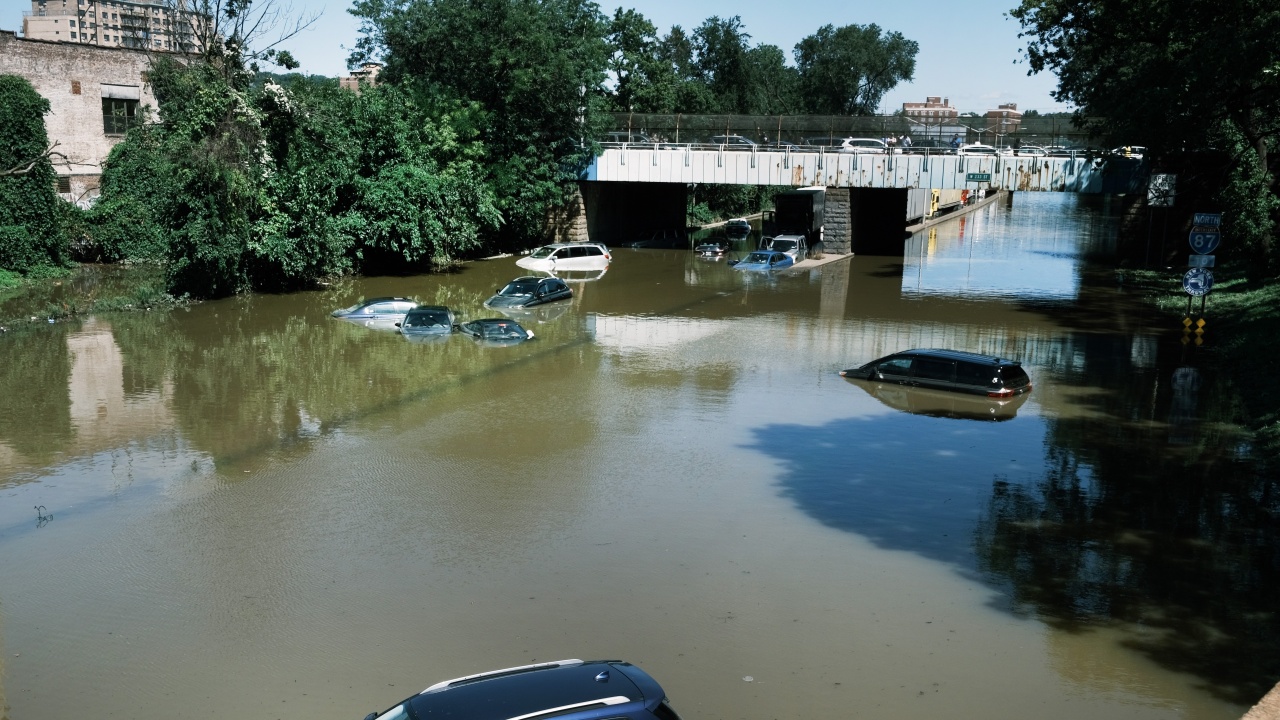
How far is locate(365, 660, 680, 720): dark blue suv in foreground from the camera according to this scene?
Result: 744cm

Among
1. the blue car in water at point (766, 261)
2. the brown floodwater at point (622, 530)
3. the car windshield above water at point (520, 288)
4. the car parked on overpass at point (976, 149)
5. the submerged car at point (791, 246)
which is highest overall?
the car parked on overpass at point (976, 149)

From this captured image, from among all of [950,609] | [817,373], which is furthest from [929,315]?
[950,609]

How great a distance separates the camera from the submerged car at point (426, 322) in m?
30.8

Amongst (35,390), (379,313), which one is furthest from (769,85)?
(35,390)

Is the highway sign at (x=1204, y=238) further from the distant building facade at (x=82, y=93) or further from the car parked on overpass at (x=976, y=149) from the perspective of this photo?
the distant building facade at (x=82, y=93)

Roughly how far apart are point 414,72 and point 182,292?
18.7 m

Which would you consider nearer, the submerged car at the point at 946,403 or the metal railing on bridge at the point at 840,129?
the submerged car at the point at 946,403

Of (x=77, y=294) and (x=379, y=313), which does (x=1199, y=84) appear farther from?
(x=77, y=294)

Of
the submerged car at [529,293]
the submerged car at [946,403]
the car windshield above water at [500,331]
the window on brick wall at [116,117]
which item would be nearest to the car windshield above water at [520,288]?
the submerged car at [529,293]

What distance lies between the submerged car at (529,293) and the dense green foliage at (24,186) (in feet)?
58.4

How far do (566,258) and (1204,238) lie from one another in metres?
27.6

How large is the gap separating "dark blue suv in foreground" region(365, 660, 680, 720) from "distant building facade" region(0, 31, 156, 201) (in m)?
44.5

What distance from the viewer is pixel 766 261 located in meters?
49.6

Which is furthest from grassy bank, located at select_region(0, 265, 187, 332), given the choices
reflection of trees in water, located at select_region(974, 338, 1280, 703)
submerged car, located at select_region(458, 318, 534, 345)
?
reflection of trees in water, located at select_region(974, 338, 1280, 703)
